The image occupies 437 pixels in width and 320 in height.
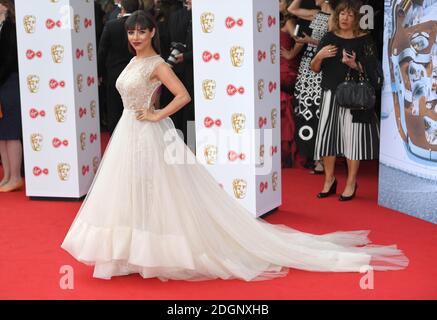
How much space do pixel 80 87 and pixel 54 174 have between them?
798 mm

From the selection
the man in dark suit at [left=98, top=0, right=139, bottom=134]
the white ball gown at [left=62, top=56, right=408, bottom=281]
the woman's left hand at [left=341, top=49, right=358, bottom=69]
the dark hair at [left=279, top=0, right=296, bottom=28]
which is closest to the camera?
the white ball gown at [left=62, top=56, right=408, bottom=281]

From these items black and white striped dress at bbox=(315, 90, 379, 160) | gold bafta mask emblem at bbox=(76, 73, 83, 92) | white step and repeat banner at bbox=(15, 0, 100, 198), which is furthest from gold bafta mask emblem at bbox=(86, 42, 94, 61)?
black and white striped dress at bbox=(315, 90, 379, 160)

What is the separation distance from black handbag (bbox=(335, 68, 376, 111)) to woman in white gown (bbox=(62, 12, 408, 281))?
1888mm

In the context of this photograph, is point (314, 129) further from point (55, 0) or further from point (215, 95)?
Answer: point (55, 0)

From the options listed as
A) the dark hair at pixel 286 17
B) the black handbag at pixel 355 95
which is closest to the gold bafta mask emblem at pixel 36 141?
the black handbag at pixel 355 95

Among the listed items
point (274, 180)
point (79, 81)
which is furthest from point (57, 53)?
point (274, 180)

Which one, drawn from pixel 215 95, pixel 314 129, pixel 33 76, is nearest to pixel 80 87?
pixel 33 76

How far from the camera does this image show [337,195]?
7.38 m

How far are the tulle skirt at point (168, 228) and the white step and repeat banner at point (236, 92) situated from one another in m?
1.16

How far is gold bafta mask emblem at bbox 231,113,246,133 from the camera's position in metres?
6.18

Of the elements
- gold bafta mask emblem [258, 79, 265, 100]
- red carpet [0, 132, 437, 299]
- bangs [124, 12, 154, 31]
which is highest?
bangs [124, 12, 154, 31]

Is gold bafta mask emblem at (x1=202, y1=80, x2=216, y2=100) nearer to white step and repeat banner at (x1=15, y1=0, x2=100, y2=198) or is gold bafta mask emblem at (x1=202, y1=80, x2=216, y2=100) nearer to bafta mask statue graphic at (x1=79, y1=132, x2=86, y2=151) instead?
white step and repeat banner at (x1=15, y1=0, x2=100, y2=198)

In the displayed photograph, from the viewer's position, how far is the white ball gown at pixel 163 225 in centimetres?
478

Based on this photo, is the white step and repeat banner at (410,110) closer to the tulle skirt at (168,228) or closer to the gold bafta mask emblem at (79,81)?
the tulle skirt at (168,228)
